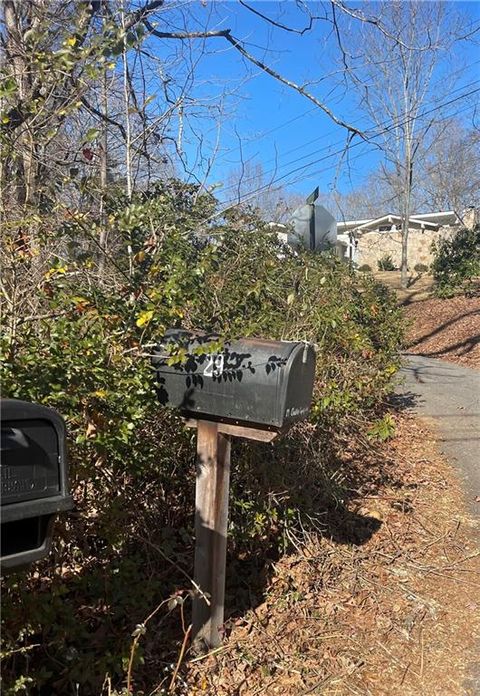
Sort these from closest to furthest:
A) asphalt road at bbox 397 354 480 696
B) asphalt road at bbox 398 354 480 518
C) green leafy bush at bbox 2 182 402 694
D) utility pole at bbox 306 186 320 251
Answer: green leafy bush at bbox 2 182 402 694 → asphalt road at bbox 397 354 480 696 → asphalt road at bbox 398 354 480 518 → utility pole at bbox 306 186 320 251

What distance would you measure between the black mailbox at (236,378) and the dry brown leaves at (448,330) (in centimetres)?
1004

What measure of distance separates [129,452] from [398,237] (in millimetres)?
39255

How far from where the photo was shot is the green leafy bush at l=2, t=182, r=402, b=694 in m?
2.39

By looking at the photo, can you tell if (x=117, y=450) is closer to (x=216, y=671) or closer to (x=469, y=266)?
(x=216, y=671)

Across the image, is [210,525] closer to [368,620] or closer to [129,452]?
[129,452]

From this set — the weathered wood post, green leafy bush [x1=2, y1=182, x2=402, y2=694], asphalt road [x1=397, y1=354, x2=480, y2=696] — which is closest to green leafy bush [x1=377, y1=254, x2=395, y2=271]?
asphalt road [x1=397, y1=354, x2=480, y2=696]

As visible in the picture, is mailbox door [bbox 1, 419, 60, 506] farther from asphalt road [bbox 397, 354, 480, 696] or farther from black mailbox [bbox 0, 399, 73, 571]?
asphalt road [bbox 397, 354, 480, 696]

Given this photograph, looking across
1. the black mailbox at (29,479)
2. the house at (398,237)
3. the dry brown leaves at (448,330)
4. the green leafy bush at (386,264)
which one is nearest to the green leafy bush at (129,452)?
the black mailbox at (29,479)

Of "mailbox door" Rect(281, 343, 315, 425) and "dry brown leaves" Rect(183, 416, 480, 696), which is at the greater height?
"mailbox door" Rect(281, 343, 315, 425)

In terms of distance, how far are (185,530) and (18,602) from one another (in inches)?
56.3

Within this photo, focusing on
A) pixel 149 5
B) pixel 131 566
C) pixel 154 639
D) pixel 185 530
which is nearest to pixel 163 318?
pixel 131 566

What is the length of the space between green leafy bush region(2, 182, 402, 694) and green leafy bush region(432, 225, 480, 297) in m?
17.6

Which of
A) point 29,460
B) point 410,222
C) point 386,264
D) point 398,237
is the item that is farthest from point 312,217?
point 410,222

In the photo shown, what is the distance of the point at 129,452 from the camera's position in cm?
291
